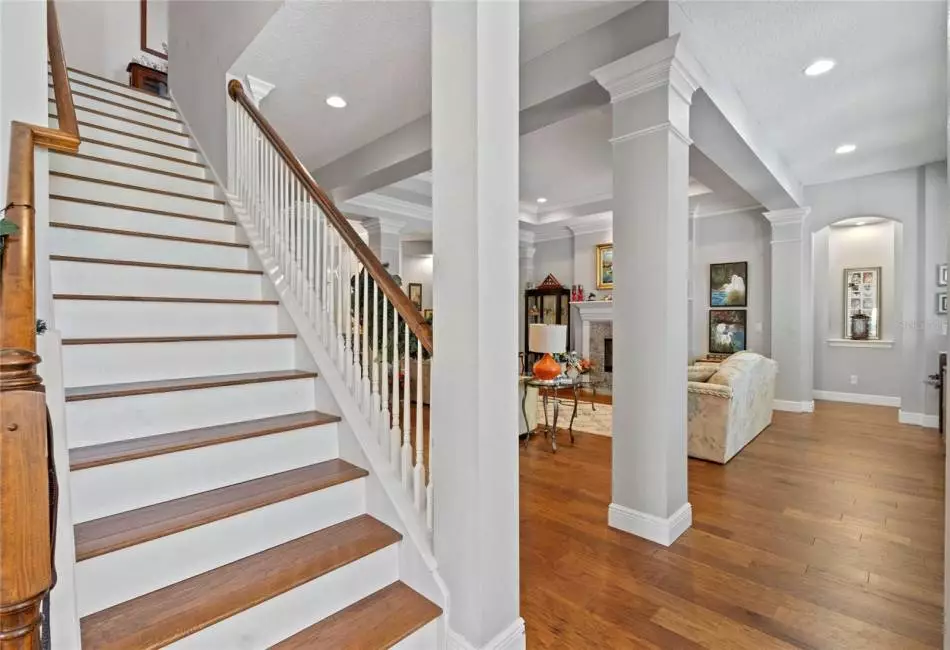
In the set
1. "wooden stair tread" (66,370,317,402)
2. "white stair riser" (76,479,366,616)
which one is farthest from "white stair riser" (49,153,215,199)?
"white stair riser" (76,479,366,616)

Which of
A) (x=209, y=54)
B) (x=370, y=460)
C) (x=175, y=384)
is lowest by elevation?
(x=370, y=460)

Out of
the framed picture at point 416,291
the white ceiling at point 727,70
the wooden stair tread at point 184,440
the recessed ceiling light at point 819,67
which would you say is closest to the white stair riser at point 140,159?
the white ceiling at point 727,70

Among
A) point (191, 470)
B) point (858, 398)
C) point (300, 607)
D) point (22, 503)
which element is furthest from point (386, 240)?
point (858, 398)

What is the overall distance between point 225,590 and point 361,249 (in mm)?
1306

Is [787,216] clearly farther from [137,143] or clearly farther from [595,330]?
[137,143]

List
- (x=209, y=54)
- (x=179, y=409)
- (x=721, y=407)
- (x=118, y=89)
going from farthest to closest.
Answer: (x=118, y=89), (x=721, y=407), (x=209, y=54), (x=179, y=409)

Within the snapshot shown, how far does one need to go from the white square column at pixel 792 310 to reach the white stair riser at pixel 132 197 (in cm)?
645

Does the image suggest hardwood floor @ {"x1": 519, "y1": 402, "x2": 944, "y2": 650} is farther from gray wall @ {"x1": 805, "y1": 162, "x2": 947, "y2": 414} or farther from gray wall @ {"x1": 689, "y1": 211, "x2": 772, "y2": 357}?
gray wall @ {"x1": 689, "y1": 211, "x2": 772, "y2": 357}

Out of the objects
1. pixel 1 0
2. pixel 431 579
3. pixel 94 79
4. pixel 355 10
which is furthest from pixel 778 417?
pixel 94 79

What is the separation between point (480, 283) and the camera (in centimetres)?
148

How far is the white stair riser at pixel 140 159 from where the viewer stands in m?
3.08

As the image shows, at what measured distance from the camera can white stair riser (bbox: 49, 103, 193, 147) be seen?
335 cm

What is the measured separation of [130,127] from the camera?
3.54 m

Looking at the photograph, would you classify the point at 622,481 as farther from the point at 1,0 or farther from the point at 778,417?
the point at 778,417
